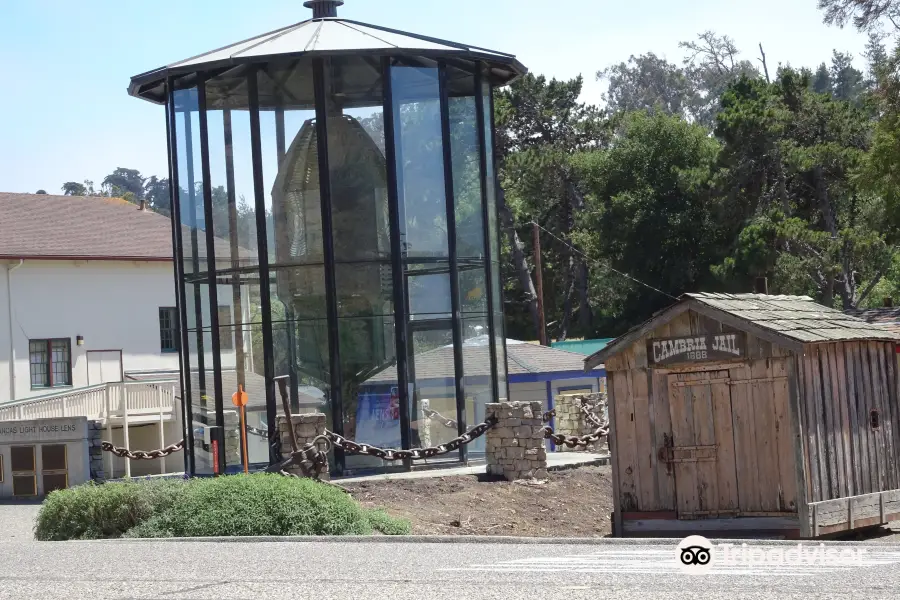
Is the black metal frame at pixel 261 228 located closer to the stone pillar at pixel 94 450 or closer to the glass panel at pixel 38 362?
the stone pillar at pixel 94 450

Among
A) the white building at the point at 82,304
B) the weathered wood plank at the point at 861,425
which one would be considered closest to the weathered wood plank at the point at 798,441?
the weathered wood plank at the point at 861,425

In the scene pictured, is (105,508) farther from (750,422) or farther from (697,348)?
(750,422)

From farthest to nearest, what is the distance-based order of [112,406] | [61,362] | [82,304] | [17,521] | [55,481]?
[82,304] < [61,362] < [112,406] < [55,481] < [17,521]

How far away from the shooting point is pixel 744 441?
653 inches

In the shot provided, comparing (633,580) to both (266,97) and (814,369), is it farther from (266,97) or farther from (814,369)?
(266,97)

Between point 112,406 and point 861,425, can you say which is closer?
point 861,425

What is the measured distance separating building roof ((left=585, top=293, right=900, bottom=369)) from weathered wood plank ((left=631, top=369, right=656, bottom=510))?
1.85 feet

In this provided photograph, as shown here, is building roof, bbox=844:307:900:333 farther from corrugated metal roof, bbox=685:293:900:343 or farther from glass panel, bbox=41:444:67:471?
glass panel, bbox=41:444:67:471

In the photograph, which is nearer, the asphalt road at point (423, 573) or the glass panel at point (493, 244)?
the asphalt road at point (423, 573)

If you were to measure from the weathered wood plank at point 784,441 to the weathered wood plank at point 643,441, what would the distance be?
1.87 metres

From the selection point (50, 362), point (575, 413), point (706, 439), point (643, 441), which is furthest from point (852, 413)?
point (50, 362)

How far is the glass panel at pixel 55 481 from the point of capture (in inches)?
1093

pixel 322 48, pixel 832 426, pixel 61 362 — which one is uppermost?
pixel 322 48

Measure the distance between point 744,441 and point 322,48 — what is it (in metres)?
10.7
